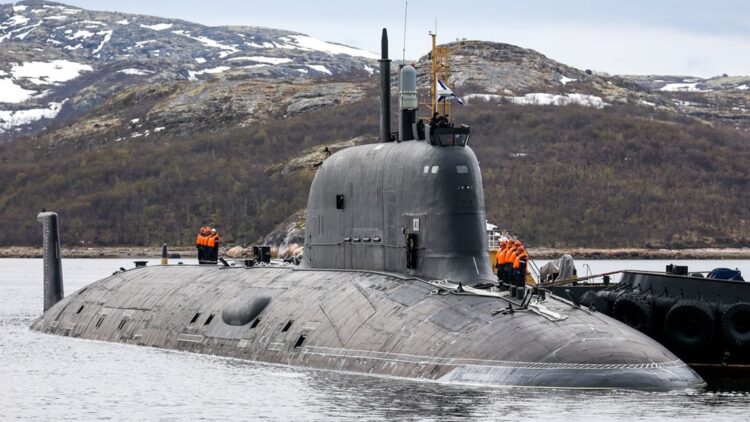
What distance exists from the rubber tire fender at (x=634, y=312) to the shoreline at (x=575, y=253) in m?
94.9

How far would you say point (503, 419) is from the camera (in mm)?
22359

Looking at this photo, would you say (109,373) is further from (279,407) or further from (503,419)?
(503,419)

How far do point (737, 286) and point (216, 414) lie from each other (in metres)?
13.4

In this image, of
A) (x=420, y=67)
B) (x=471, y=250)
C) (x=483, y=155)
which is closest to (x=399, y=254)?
(x=471, y=250)

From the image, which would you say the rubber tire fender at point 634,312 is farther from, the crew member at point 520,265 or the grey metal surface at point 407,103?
the grey metal surface at point 407,103

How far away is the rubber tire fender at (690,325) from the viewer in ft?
102

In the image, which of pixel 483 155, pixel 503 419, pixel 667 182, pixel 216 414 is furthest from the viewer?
pixel 667 182

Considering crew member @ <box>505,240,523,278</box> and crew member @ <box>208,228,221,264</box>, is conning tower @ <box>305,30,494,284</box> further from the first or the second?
crew member @ <box>208,228,221,264</box>

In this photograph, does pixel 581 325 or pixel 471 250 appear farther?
pixel 471 250

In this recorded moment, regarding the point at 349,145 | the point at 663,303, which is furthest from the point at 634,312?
the point at 349,145

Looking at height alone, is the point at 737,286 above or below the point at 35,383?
above

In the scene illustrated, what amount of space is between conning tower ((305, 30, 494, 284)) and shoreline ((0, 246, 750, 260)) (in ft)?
317

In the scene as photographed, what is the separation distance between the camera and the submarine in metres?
24.5

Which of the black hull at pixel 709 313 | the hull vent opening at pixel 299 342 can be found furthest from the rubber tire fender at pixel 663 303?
the hull vent opening at pixel 299 342
